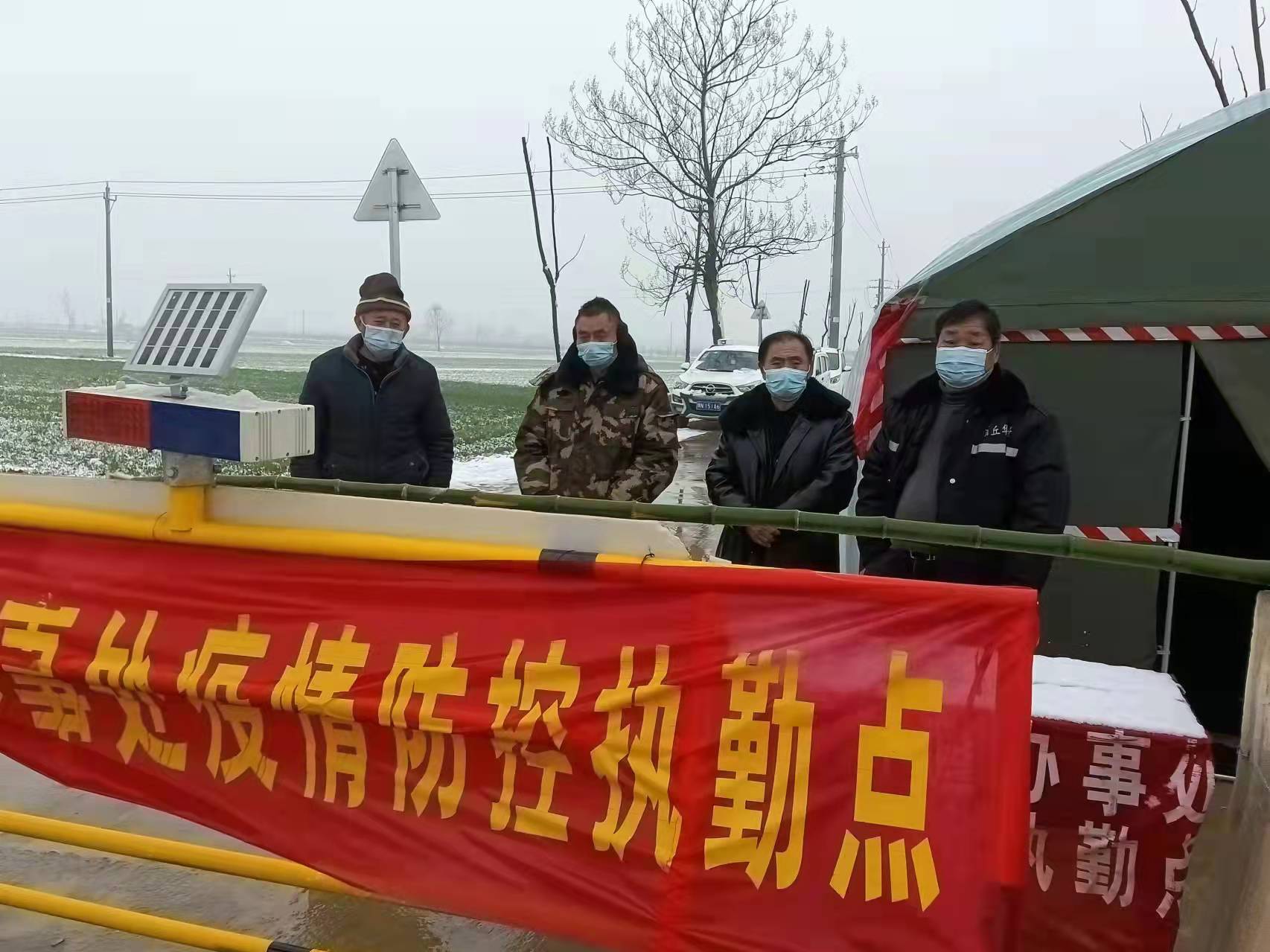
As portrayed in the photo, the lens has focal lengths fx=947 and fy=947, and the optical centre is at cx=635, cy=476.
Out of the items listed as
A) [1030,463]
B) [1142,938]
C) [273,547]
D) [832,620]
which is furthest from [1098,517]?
[273,547]

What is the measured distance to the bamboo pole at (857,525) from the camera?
5.32 ft

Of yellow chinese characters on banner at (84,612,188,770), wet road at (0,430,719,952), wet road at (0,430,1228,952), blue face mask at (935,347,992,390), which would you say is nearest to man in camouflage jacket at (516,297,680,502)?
blue face mask at (935,347,992,390)

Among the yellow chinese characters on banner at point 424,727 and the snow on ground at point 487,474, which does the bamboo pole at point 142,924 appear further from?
the snow on ground at point 487,474

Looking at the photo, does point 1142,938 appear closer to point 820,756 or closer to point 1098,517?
point 820,756

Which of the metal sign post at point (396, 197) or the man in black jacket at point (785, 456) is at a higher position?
the metal sign post at point (396, 197)

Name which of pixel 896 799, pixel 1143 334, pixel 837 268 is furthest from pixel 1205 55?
pixel 837 268

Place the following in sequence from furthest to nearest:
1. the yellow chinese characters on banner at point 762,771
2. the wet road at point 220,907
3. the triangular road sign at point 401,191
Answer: the triangular road sign at point 401,191
the wet road at point 220,907
the yellow chinese characters on banner at point 762,771

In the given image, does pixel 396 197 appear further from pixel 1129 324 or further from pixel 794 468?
pixel 1129 324

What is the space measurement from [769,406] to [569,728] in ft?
6.80

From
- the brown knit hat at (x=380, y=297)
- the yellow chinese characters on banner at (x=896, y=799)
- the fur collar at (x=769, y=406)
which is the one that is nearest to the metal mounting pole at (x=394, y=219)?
the brown knit hat at (x=380, y=297)

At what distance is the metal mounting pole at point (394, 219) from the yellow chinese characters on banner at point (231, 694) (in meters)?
3.84

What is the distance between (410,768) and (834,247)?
2597 centimetres

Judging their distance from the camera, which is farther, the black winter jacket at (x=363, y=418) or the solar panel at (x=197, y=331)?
the black winter jacket at (x=363, y=418)

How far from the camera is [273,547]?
81.4 inches
